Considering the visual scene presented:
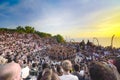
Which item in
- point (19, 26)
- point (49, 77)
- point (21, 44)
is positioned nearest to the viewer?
point (49, 77)

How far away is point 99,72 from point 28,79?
4.84 metres

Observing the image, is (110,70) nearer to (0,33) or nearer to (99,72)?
(99,72)

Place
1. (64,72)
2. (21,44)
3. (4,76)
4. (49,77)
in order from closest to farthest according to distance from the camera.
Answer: (4,76)
(49,77)
(64,72)
(21,44)

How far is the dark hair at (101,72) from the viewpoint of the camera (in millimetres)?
4188

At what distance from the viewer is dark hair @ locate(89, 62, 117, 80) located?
4188mm

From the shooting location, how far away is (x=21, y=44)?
3004 inches

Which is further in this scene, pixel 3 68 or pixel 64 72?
pixel 64 72

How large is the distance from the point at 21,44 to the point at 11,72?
72.6 m

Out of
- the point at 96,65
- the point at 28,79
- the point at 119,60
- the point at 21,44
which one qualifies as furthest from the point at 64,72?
the point at 21,44

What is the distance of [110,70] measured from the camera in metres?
4.32

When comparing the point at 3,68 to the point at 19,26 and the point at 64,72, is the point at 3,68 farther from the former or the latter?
the point at 19,26

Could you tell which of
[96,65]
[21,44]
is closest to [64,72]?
[96,65]

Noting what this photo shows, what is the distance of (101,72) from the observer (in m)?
4.21

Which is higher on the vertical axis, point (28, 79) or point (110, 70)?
point (110, 70)
